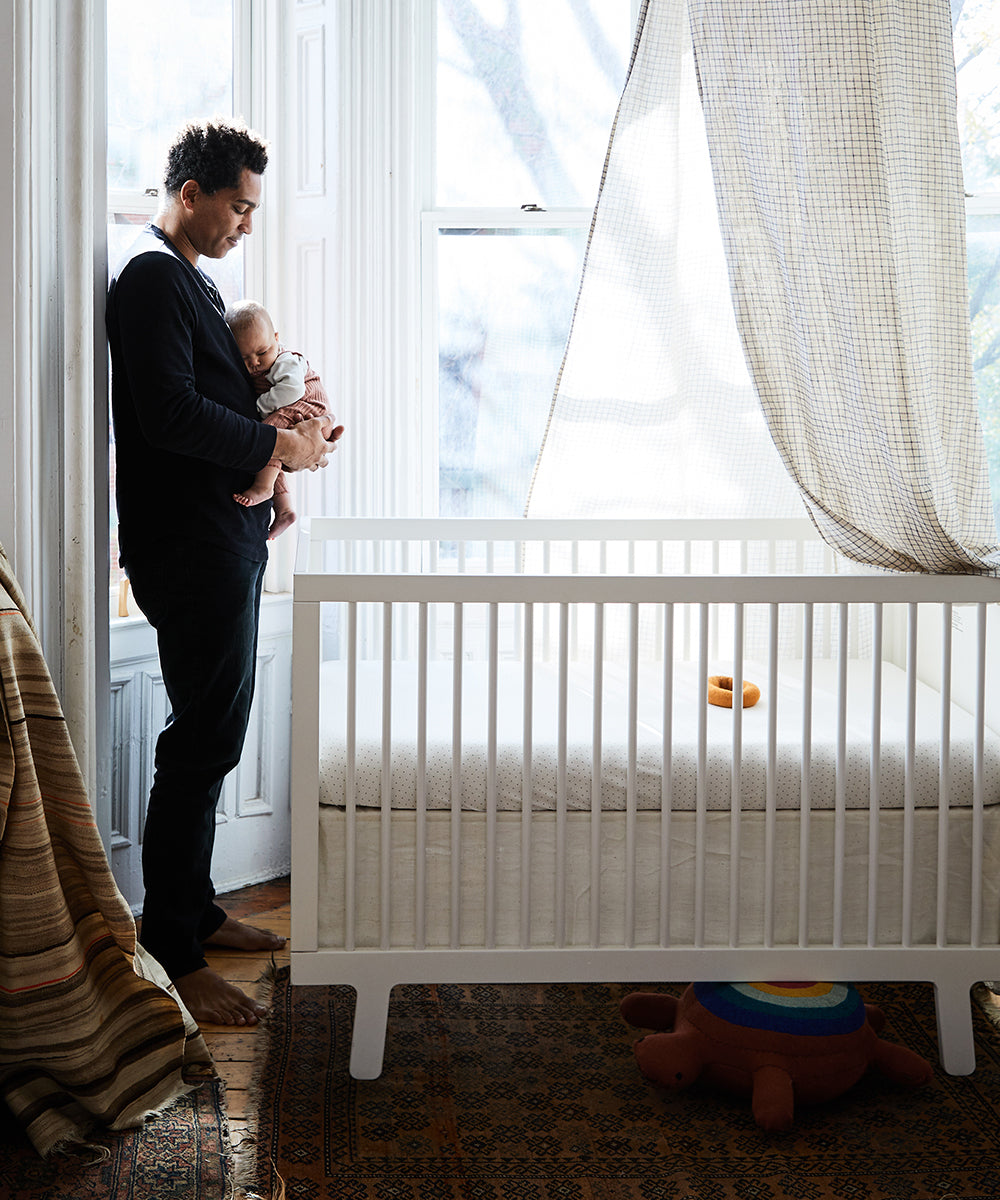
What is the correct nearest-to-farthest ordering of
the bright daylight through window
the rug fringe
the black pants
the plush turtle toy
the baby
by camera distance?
the rug fringe → the plush turtle toy → the black pants → the baby → the bright daylight through window

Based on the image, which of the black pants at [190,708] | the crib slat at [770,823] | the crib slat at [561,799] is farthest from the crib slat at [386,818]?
the crib slat at [770,823]

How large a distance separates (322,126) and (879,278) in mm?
1510

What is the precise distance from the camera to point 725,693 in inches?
84.3

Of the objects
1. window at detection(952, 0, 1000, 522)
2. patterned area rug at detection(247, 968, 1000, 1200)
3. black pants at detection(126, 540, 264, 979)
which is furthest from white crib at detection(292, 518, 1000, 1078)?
window at detection(952, 0, 1000, 522)

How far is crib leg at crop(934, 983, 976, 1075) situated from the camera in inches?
74.5

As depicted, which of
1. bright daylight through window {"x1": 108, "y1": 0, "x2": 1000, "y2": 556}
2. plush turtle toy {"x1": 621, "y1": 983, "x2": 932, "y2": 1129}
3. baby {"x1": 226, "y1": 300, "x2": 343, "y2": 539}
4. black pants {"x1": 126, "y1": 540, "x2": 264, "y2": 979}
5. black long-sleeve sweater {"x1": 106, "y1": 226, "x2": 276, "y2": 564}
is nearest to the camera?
plush turtle toy {"x1": 621, "y1": 983, "x2": 932, "y2": 1129}

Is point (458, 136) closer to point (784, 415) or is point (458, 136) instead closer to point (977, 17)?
point (977, 17)

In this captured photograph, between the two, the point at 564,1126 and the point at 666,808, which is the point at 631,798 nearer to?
the point at 666,808

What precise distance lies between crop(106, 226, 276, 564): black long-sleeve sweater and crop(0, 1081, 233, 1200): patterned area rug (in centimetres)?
89

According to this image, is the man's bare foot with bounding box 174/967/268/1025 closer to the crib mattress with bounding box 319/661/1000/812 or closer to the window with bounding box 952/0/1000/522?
the crib mattress with bounding box 319/661/1000/812

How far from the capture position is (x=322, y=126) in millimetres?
2762

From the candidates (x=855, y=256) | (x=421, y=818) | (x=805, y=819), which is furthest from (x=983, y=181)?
(x=421, y=818)

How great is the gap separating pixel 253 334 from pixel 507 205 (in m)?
1.07

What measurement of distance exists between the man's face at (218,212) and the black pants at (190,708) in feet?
1.74
